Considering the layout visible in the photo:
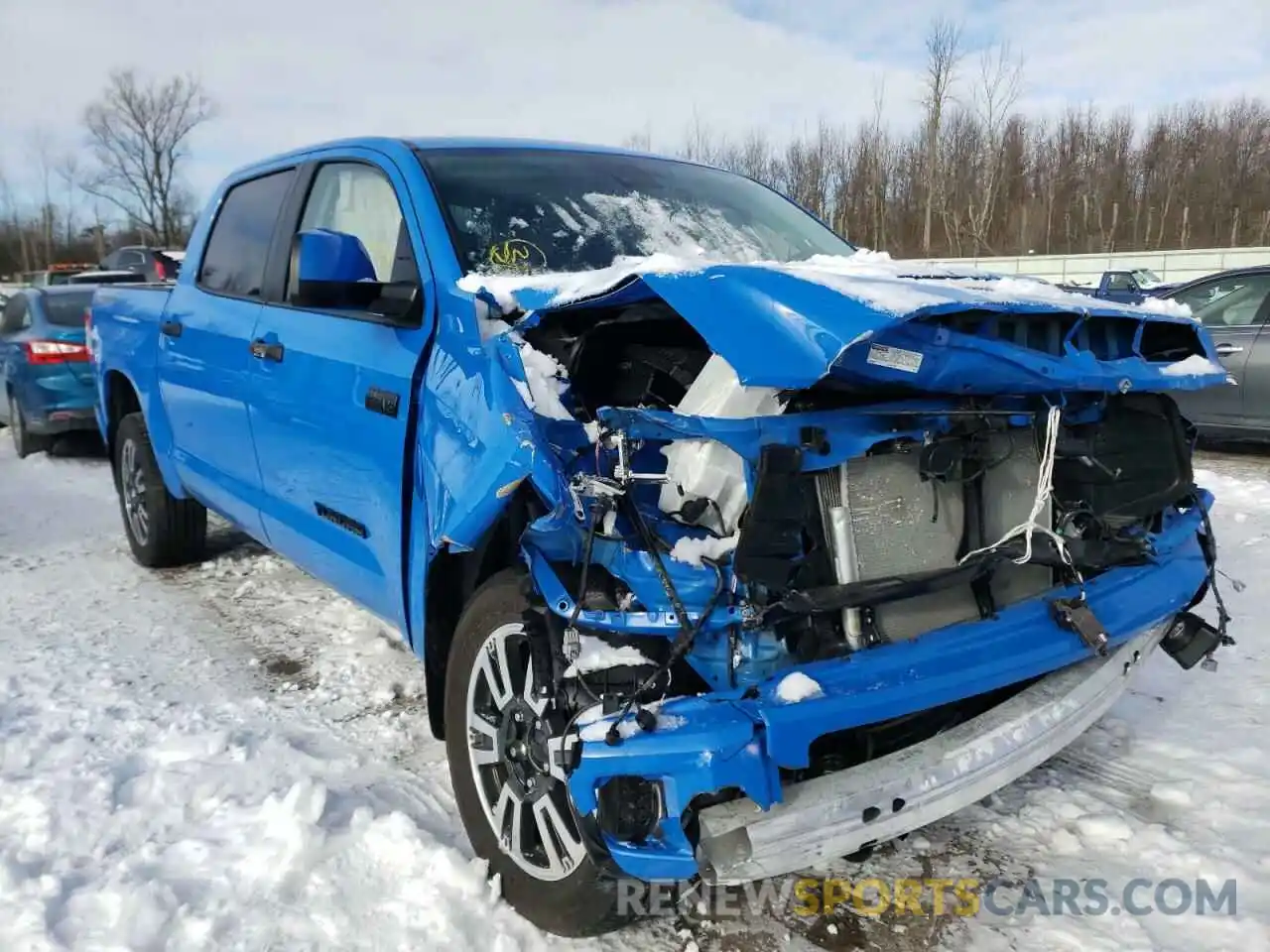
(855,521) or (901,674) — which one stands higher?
(855,521)

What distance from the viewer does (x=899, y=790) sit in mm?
1996

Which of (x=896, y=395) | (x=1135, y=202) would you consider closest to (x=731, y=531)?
(x=896, y=395)

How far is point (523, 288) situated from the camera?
8.25 ft

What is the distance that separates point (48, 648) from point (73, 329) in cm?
587

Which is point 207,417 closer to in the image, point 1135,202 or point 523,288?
point 523,288

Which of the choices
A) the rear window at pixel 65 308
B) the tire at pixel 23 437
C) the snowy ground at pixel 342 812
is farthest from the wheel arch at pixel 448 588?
the rear window at pixel 65 308

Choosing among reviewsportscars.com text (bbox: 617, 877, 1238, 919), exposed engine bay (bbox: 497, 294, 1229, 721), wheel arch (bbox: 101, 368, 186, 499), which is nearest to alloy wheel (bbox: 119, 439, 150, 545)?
wheel arch (bbox: 101, 368, 186, 499)

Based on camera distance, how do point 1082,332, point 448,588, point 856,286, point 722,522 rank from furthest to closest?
point 448,588
point 1082,332
point 722,522
point 856,286

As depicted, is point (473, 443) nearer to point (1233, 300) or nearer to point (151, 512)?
point (151, 512)

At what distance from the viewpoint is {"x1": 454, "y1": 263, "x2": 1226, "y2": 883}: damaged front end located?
190 centimetres

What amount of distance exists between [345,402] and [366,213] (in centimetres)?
76

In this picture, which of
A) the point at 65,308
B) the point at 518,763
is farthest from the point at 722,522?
the point at 65,308

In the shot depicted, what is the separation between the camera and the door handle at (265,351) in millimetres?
3432

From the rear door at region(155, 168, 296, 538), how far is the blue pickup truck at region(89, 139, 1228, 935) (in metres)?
0.80
